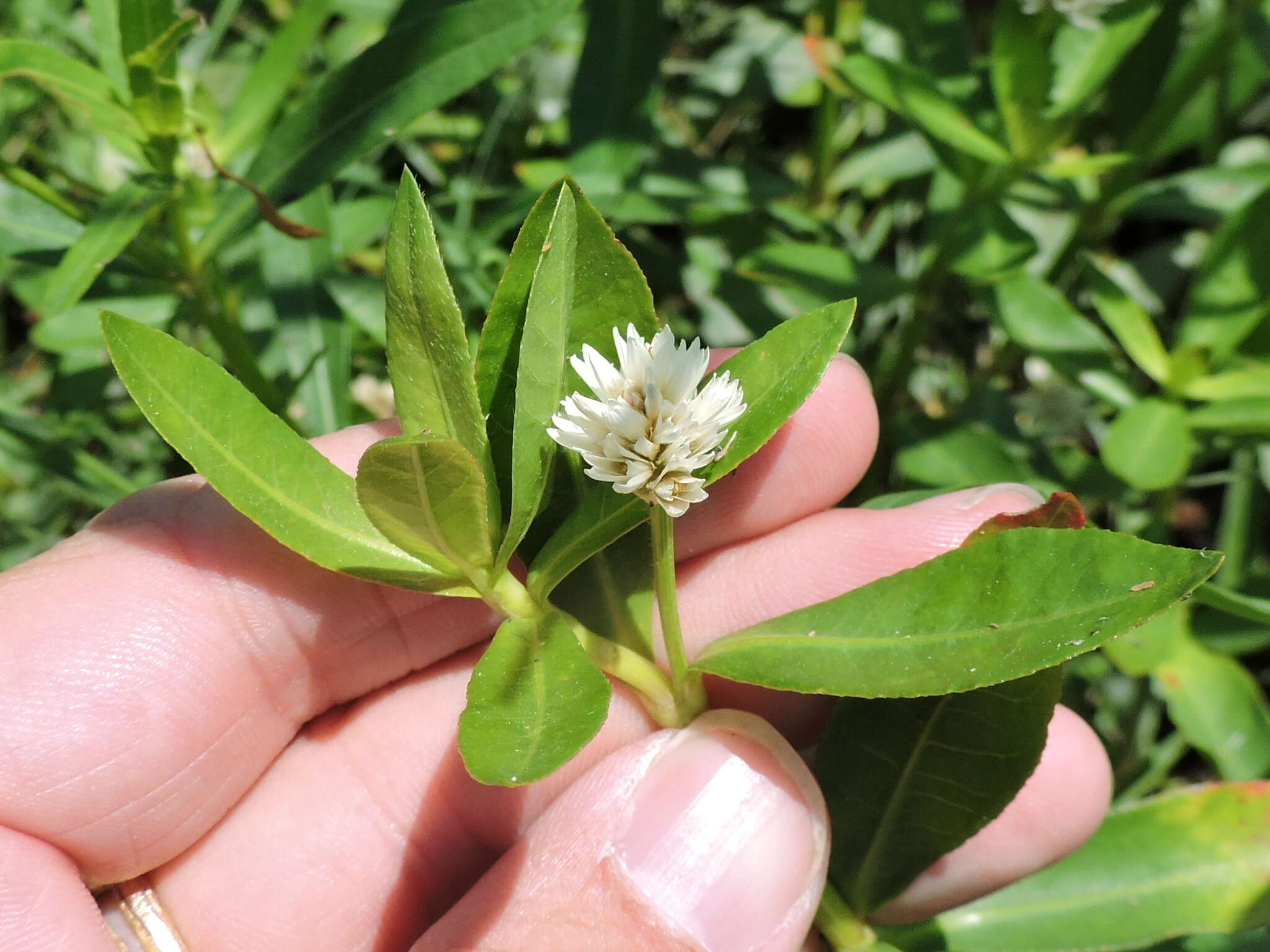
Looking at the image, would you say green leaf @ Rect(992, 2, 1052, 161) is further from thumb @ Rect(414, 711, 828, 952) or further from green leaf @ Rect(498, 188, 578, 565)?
thumb @ Rect(414, 711, 828, 952)

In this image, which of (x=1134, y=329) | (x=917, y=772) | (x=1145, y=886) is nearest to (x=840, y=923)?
(x=917, y=772)

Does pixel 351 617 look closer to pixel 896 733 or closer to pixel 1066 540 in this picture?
pixel 896 733

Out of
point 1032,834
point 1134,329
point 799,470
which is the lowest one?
point 1032,834

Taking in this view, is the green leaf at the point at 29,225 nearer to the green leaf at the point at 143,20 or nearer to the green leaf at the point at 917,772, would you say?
the green leaf at the point at 143,20

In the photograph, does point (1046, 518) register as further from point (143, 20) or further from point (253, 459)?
point (143, 20)

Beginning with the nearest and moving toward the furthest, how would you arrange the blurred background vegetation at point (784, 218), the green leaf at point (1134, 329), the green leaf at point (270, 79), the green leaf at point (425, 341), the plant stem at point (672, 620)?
1. the green leaf at point (425, 341)
2. the plant stem at point (672, 620)
3. the blurred background vegetation at point (784, 218)
4. the green leaf at point (270, 79)
5. the green leaf at point (1134, 329)

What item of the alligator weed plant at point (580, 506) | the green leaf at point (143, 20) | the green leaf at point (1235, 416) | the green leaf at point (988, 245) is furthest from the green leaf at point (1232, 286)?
the green leaf at point (143, 20)
